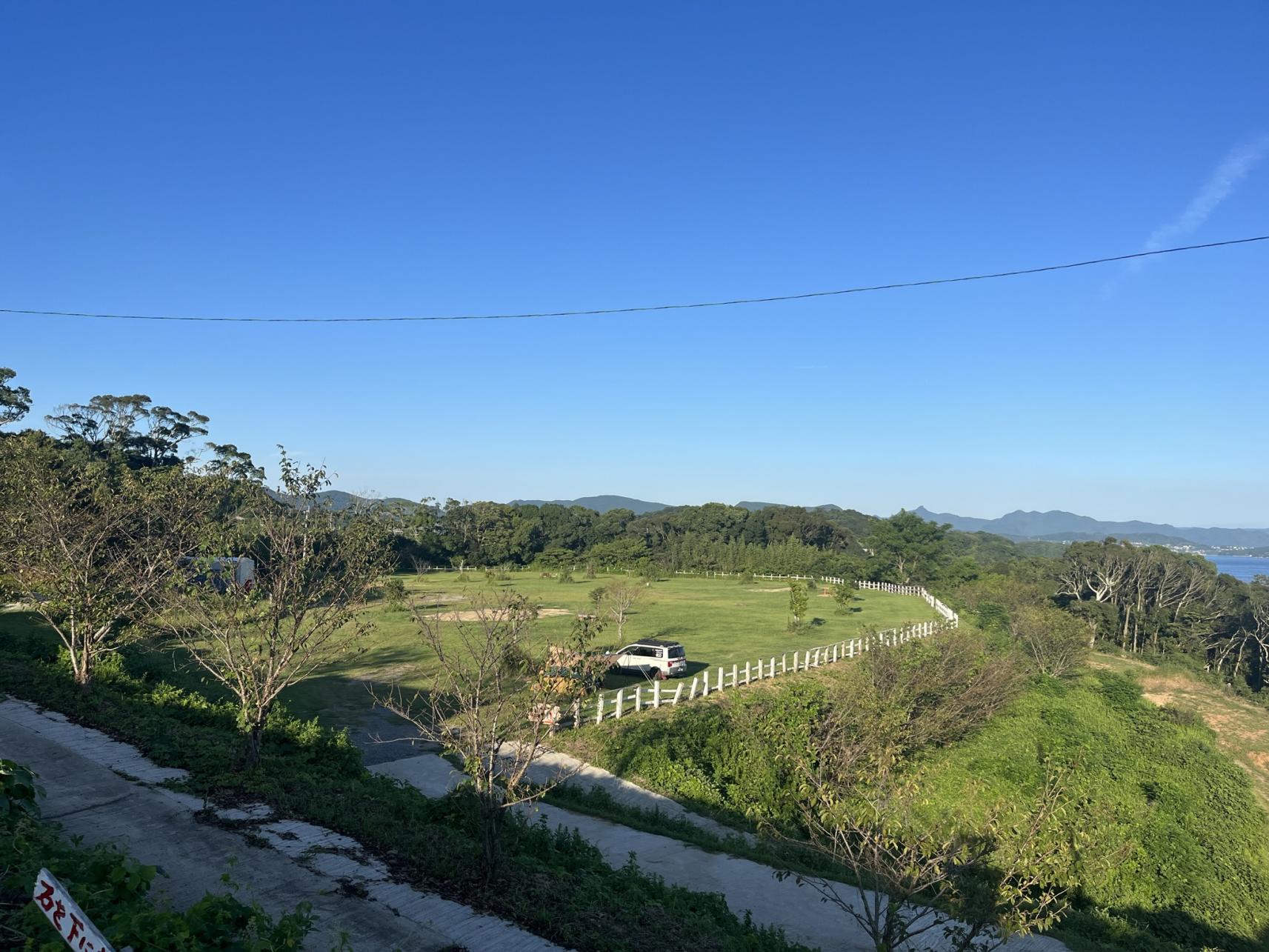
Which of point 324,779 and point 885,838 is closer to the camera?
point 885,838

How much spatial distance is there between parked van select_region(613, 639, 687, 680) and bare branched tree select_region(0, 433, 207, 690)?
42.2 ft

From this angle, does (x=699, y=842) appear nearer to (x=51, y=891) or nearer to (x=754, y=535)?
(x=51, y=891)

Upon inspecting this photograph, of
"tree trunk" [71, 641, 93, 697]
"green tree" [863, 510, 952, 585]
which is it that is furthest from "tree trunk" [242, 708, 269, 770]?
"green tree" [863, 510, 952, 585]

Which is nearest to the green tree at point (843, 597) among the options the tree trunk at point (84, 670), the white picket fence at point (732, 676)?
the white picket fence at point (732, 676)

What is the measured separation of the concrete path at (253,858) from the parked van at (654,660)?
15.2 m

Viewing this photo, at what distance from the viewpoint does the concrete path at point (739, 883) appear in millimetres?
9711

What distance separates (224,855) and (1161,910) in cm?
1846

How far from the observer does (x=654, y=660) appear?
78.7 ft

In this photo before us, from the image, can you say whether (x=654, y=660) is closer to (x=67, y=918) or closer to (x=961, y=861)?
(x=961, y=861)

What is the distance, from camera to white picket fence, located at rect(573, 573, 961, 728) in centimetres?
1958

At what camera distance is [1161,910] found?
1616 cm

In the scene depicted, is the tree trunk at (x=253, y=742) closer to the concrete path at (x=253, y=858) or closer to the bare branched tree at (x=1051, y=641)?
the concrete path at (x=253, y=858)

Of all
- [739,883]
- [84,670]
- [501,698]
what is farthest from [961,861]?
[84,670]

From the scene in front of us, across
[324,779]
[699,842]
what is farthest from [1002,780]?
[324,779]
